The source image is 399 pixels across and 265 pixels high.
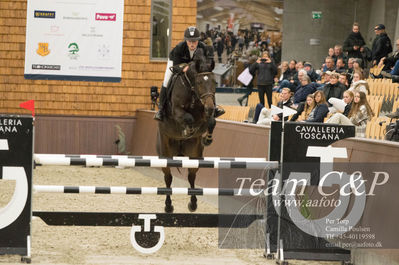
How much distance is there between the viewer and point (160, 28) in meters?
17.1

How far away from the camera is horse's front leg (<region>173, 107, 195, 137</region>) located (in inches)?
324

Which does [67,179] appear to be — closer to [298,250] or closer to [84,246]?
[84,246]

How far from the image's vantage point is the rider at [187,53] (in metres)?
8.28

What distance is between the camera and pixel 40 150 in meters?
17.2

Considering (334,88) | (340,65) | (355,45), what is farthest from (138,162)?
(355,45)

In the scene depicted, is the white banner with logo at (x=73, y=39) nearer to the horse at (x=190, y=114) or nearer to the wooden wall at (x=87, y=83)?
the wooden wall at (x=87, y=83)

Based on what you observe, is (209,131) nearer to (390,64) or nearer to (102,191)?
(102,191)

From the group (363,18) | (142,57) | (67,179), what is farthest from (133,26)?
(363,18)

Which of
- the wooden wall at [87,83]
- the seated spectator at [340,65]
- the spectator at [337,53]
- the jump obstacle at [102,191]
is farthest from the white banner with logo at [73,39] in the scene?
the jump obstacle at [102,191]

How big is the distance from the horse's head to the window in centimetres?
903

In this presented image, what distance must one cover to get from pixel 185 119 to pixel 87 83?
9244 millimetres

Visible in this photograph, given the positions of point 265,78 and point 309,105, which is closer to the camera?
point 309,105

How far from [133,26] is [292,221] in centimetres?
1103

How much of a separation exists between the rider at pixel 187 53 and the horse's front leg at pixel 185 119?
360mm
